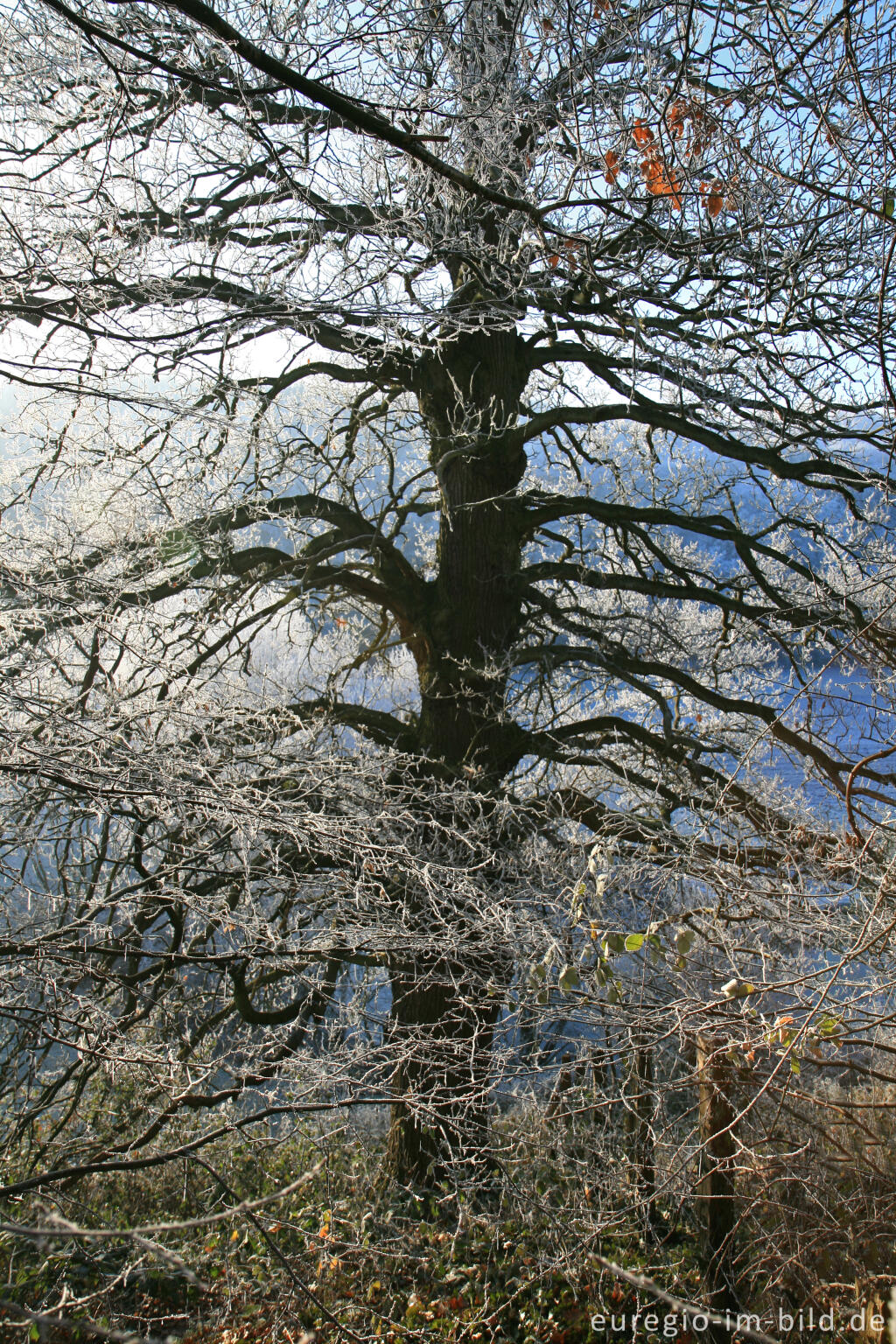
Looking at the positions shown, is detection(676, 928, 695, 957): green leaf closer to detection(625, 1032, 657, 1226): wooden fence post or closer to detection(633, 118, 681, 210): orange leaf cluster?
detection(625, 1032, 657, 1226): wooden fence post

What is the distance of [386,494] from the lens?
7.97m

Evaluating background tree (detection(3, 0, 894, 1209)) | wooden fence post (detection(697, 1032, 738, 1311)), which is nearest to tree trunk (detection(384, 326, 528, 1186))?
background tree (detection(3, 0, 894, 1209))

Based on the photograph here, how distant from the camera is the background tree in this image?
333 cm

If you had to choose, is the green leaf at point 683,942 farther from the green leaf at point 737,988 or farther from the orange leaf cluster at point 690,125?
the orange leaf cluster at point 690,125

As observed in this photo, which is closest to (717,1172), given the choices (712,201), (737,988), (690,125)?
(737,988)

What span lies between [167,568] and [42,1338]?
15.3ft

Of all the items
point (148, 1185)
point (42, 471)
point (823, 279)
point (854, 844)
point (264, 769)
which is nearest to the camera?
point (854, 844)

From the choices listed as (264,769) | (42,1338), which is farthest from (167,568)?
(42,1338)

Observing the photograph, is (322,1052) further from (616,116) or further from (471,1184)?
(616,116)

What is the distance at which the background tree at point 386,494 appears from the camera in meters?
3.33

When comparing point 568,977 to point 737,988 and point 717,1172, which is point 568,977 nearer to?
point 737,988

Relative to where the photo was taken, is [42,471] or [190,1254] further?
[42,471]

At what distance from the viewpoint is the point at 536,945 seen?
4.33m

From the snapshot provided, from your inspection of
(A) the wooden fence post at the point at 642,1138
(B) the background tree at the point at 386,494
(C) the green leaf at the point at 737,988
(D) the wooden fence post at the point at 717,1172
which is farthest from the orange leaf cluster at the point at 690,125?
(A) the wooden fence post at the point at 642,1138
